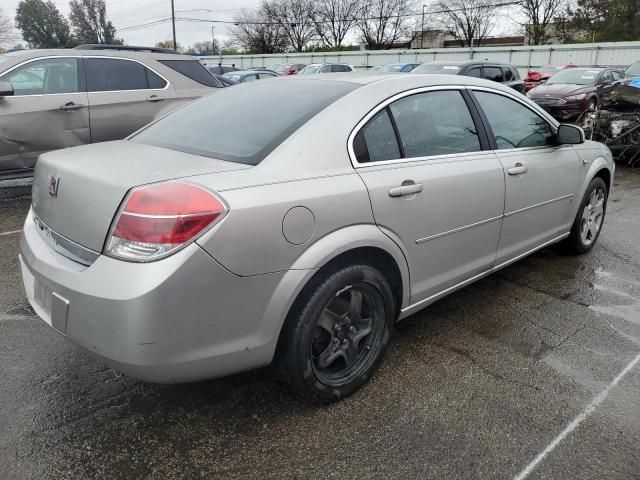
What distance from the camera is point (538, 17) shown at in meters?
55.5

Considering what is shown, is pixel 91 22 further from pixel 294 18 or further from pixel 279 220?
pixel 279 220

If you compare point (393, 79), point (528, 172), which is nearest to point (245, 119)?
point (393, 79)

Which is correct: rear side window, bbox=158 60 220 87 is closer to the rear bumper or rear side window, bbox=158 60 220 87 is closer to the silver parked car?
the silver parked car

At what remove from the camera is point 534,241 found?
3.89 meters

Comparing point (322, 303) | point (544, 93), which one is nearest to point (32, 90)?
point (322, 303)

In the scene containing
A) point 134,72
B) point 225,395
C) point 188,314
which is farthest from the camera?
point 134,72

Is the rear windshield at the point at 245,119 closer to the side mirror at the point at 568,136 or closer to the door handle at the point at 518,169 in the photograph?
the door handle at the point at 518,169

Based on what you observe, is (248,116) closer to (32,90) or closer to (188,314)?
(188,314)

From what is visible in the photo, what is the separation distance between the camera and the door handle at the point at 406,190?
264 cm

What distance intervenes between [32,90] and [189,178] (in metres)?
5.12

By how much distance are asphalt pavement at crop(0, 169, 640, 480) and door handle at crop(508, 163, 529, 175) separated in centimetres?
98

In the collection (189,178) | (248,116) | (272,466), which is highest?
(248,116)

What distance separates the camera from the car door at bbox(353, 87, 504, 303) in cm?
267

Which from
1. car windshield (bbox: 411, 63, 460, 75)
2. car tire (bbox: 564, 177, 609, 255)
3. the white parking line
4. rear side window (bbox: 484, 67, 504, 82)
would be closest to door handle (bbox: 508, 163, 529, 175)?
car tire (bbox: 564, 177, 609, 255)
